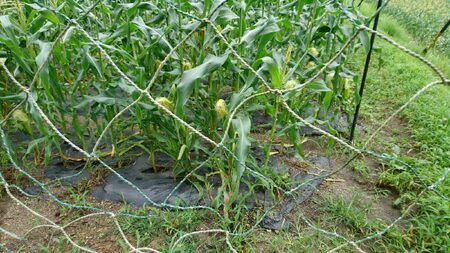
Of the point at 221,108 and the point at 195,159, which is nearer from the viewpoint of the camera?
the point at 221,108

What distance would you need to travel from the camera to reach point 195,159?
7.13ft

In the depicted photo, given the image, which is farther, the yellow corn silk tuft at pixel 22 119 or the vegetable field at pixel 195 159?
the yellow corn silk tuft at pixel 22 119

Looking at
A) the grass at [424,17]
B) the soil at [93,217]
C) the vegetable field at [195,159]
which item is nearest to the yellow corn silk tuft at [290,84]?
the vegetable field at [195,159]

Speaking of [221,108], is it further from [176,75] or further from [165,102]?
[176,75]

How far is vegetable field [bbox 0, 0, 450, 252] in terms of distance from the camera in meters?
1.77

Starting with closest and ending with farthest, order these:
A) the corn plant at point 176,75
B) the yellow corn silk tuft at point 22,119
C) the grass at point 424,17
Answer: the corn plant at point 176,75 → the yellow corn silk tuft at point 22,119 → the grass at point 424,17

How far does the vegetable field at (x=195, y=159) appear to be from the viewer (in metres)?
1.77

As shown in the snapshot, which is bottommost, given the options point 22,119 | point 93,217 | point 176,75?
point 93,217

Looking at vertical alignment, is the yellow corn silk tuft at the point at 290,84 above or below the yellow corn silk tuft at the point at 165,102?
above

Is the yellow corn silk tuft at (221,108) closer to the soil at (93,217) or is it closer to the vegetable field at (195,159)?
the vegetable field at (195,159)

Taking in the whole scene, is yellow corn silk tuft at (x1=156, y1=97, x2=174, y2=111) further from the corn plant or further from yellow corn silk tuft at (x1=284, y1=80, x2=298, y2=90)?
yellow corn silk tuft at (x1=284, y1=80, x2=298, y2=90)

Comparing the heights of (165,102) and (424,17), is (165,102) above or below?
above

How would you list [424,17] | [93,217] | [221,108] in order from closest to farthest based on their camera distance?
[221,108] → [93,217] → [424,17]

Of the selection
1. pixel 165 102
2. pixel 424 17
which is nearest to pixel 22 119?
pixel 165 102
